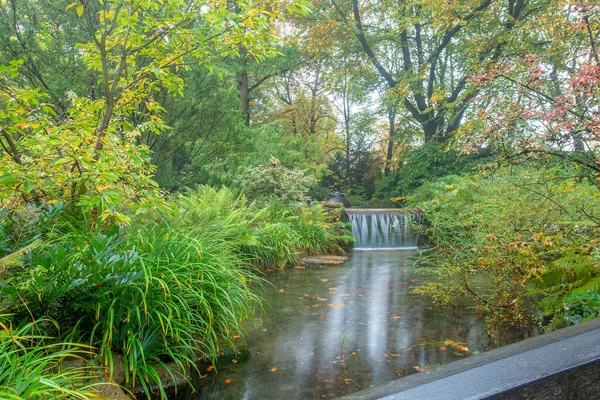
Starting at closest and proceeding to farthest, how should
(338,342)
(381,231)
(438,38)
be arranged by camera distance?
(338,342), (381,231), (438,38)

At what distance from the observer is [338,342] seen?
3414 mm

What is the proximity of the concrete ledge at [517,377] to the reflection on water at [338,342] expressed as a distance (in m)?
1.57

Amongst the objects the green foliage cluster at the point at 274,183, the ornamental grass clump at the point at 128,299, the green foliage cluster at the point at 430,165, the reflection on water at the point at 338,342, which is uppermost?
the green foliage cluster at the point at 430,165

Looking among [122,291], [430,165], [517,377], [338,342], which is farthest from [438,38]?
[517,377]

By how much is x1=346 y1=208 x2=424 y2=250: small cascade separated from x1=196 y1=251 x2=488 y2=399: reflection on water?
5503 mm

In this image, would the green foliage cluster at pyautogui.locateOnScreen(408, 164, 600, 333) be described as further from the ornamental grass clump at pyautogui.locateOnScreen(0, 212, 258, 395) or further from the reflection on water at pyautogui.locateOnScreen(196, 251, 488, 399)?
the ornamental grass clump at pyautogui.locateOnScreen(0, 212, 258, 395)

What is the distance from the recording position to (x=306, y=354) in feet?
10.4

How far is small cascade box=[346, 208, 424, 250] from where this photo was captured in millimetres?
10977

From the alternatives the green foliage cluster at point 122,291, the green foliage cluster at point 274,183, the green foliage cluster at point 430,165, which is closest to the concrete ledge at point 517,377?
the green foliage cluster at point 122,291

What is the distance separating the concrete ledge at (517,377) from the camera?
102 centimetres

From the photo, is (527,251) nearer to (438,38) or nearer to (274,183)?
(274,183)

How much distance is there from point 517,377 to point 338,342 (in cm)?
247

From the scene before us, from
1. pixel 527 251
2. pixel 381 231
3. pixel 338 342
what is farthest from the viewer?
pixel 381 231

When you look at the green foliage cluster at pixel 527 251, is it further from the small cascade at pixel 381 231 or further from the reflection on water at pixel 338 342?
the small cascade at pixel 381 231
